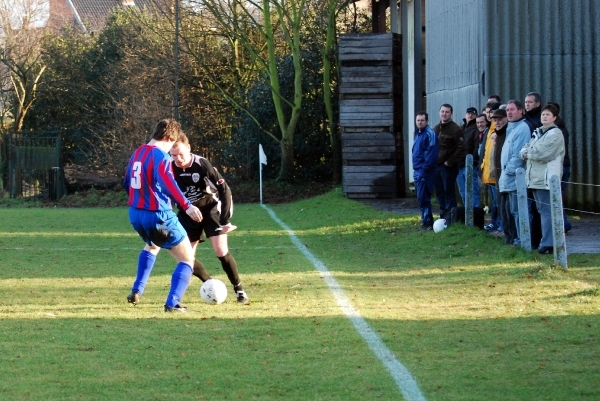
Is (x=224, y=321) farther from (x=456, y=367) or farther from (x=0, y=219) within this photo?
(x=0, y=219)

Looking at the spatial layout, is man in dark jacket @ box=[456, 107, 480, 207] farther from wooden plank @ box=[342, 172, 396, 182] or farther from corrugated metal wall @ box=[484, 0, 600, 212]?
wooden plank @ box=[342, 172, 396, 182]

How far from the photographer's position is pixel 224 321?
331 inches

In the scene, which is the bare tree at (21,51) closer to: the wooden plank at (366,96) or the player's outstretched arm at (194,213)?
the wooden plank at (366,96)

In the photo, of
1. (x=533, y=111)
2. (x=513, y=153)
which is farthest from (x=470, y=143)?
(x=513, y=153)

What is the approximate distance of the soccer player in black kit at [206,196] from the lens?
9422 mm

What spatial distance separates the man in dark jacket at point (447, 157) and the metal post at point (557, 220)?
5.07 metres

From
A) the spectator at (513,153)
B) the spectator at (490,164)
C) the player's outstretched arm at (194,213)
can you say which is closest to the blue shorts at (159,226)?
the player's outstretched arm at (194,213)

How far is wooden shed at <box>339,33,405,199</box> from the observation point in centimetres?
2545

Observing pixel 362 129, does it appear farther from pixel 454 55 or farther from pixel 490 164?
pixel 490 164

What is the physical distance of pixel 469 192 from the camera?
15023mm

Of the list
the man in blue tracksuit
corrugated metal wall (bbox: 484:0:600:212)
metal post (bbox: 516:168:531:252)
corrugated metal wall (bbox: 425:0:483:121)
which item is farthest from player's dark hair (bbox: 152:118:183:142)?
corrugated metal wall (bbox: 425:0:483:121)

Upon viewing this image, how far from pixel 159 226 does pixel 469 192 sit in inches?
287

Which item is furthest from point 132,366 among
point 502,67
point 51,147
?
point 51,147

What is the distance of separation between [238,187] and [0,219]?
9302 mm
